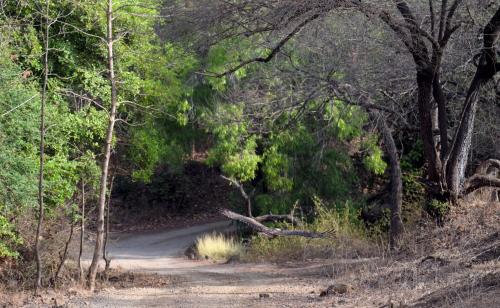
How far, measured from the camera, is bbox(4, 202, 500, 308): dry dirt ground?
34.3ft

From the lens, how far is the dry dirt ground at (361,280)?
1047 centimetres

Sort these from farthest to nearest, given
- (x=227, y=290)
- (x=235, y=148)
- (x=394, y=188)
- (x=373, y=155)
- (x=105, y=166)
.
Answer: (x=235, y=148) < (x=373, y=155) < (x=394, y=188) < (x=105, y=166) < (x=227, y=290)

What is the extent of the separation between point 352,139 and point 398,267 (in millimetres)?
11443

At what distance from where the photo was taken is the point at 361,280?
13.0m

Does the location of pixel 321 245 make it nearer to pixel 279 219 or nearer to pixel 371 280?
pixel 279 219

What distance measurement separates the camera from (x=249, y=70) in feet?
75.1

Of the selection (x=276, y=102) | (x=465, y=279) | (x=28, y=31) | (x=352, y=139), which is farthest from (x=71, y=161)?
(x=352, y=139)

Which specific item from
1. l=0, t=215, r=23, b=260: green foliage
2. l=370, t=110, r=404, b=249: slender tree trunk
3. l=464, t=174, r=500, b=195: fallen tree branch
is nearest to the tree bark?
l=464, t=174, r=500, b=195: fallen tree branch

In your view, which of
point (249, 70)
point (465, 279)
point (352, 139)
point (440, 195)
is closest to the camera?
point (465, 279)

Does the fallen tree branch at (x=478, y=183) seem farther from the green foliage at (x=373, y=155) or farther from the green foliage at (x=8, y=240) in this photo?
the green foliage at (x=8, y=240)

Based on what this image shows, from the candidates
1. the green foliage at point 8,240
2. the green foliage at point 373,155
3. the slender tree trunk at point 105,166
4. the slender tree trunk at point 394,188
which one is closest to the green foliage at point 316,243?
the slender tree trunk at point 394,188

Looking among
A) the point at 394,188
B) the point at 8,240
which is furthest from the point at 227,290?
the point at 394,188

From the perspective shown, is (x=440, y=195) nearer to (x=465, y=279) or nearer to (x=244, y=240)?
(x=465, y=279)

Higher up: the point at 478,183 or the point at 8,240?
the point at 478,183
